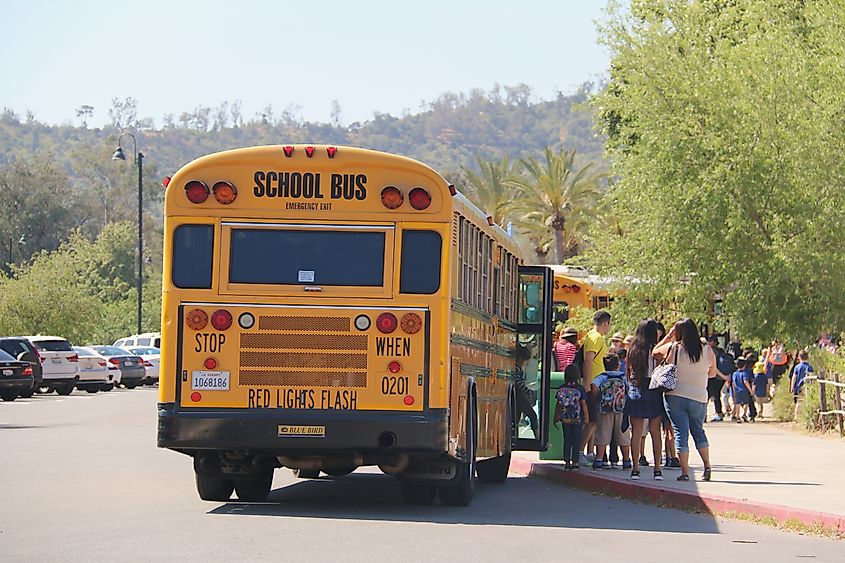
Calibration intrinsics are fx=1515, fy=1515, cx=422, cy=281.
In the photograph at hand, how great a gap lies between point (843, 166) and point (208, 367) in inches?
665


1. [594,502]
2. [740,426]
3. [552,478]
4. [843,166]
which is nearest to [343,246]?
[594,502]

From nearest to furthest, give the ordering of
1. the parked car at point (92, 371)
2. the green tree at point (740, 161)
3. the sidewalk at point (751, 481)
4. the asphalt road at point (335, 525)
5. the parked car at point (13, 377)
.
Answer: the asphalt road at point (335, 525) → the sidewalk at point (751, 481) → the green tree at point (740, 161) → the parked car at point (13, 377) → the parked car at point (92, 371)

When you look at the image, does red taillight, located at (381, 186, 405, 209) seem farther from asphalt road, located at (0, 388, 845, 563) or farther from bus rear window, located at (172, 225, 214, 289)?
asphalt road, located at (0, 388, 845, 563)

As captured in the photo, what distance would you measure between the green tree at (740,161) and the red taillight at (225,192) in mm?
16117

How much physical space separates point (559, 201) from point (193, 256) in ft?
160

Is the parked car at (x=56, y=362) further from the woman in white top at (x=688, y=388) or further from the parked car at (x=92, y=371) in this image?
the woman in white top at (x=688, y=388)

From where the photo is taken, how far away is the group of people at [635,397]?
55.1 feet

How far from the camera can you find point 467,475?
14727 millimetres

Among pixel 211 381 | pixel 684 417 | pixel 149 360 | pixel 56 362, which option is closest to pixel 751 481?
pixel 684 417

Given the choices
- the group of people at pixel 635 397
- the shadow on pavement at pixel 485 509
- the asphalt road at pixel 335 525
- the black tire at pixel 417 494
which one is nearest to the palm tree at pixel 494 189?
the group of people at pixel 635 397

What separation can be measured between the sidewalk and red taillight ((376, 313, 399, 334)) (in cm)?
376

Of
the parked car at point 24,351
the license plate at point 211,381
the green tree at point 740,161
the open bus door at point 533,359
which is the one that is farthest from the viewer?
the parked car at point 24,351

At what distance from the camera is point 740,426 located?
99.0 ft

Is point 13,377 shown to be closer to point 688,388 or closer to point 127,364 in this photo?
point 127,364
